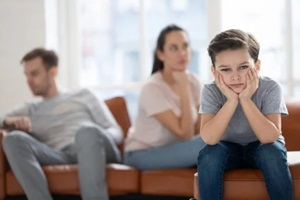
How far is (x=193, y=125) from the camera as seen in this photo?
322 centimetres

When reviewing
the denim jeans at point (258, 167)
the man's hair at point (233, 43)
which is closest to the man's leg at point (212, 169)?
the denim jeans at point (258, 167)

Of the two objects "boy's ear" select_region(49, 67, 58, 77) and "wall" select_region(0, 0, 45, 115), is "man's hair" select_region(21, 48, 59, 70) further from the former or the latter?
"wall" select_region(0, 0, 45, 115)

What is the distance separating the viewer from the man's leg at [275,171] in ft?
6.99

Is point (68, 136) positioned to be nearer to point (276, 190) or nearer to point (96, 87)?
point (96, 87)

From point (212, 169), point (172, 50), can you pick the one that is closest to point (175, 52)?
point (172, 50)

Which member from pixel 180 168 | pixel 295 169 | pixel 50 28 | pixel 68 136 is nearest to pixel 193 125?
pixel 180 168

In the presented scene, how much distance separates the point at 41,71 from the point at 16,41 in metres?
0.85

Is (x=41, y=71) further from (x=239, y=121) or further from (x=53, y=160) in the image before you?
(x=239, y=121)

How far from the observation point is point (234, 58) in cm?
227

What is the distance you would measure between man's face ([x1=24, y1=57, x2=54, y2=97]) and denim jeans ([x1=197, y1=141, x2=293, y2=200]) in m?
1.60

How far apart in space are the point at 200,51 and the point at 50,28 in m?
1.16

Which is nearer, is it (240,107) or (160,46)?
(240,107)

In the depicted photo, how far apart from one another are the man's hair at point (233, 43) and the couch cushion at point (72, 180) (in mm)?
961

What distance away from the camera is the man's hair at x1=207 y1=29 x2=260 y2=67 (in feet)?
7.50
